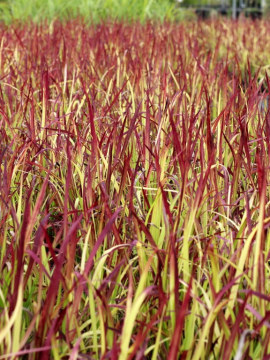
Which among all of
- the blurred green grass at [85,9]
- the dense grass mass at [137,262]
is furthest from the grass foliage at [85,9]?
the dense grass mass at [137,262]

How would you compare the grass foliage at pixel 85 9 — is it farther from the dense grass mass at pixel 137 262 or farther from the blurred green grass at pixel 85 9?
the dense grass mass at pixel 137 262

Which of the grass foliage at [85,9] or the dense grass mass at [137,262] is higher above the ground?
the grass foliage at [85,9]

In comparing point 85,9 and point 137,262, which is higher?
point 85,9

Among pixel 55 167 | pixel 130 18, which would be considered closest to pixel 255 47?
pixel 130 18

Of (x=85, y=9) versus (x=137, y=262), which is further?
(x=85, y=9)

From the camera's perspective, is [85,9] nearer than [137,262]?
No

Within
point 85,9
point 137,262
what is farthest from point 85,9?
point 137,262

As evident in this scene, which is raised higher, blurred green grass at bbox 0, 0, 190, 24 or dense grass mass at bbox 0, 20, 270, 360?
blurred green grass at bbox 0, 0, 190, 24

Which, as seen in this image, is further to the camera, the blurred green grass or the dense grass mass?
the blurred green grass

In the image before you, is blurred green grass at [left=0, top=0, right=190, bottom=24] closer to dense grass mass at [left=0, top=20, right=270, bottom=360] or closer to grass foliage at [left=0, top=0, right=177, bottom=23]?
grass foliage at [left=0, top=0, right=177, bottom=23]

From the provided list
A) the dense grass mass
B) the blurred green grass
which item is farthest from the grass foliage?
the dense grass mass

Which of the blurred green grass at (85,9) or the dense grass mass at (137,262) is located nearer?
the dense grass mass at (137,262)

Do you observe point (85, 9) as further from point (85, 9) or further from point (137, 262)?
point (137, 262)

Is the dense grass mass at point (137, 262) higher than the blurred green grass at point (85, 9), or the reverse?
the blurred green grass at point (85, 9)
